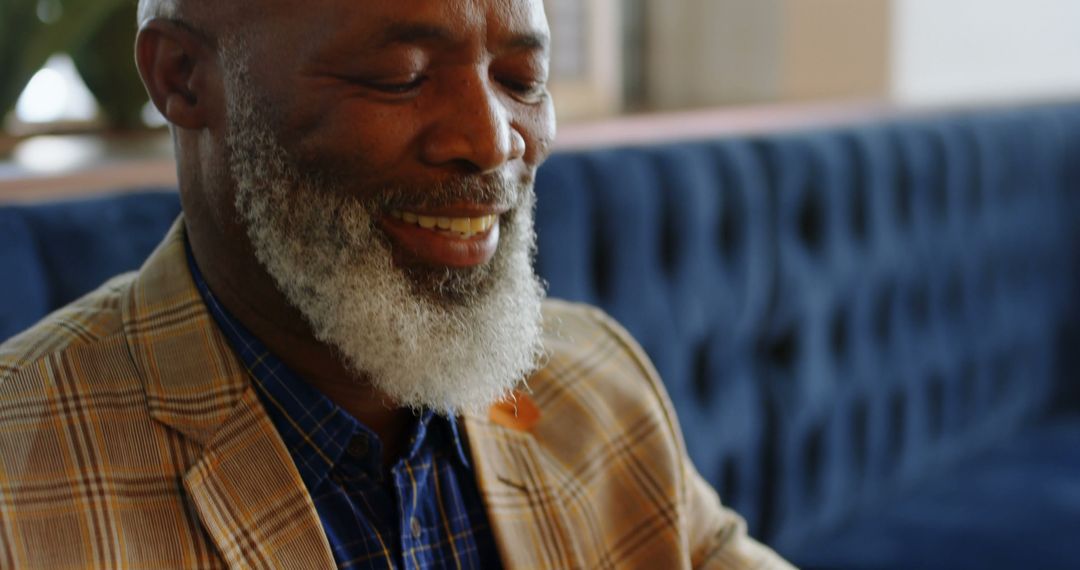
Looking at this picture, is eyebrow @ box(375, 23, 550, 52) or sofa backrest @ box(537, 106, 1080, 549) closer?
eyebrow @ box(375, 23, 550, 52)

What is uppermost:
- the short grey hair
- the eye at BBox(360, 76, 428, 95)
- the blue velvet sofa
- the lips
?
the short grey hair

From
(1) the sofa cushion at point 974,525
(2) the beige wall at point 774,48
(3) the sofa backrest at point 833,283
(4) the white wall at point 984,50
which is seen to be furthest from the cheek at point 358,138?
(4) the white wall at point 984,50

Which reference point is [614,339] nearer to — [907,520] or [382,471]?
[382,471]

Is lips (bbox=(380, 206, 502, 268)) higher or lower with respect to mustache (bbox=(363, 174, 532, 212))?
lower

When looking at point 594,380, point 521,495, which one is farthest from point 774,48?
point 521,495

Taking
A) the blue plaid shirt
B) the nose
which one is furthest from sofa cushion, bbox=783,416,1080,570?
the nose

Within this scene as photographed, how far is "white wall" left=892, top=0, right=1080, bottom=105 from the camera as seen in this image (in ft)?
6.49

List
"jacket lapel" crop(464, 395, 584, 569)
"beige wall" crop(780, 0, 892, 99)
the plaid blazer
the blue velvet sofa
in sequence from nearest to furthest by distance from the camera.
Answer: the plaid blazer < "jacket lapel" crop(464, 395, 584, 569) < the blue velvet sofa < "beige wall" crop(780, 0, 892, 99)

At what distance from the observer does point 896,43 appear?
6.40 ft

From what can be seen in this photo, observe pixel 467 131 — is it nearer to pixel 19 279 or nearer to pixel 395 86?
pixel 395 86

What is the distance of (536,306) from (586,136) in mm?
699

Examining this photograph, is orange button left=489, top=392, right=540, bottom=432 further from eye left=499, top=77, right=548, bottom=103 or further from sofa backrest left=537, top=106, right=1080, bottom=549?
sofa backrest left=537, top=106, right=1080, bottom=549

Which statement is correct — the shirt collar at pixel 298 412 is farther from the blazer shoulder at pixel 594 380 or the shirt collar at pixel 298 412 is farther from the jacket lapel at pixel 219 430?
the blazer shoulder at pixel 594 380

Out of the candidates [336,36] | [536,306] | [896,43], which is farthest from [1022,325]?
[336,36]
